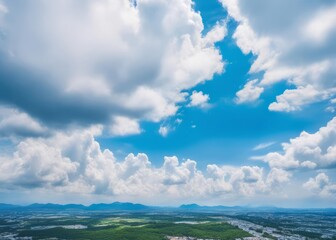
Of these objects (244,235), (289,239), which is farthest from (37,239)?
(289,239)

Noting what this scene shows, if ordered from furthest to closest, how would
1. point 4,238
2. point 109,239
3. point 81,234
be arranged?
point 81,234 < point 4,238 < point 109,239

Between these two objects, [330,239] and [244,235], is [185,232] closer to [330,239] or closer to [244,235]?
[244,235]

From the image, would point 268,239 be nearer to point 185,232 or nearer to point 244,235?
point 244,235

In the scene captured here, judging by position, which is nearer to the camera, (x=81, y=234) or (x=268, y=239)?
(x=268, y=239)

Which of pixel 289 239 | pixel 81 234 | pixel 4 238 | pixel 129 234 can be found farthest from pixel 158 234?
pixel 4 238

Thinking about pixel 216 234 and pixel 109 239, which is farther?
pixel 216 234

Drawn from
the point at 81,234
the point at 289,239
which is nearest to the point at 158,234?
the point at 81,234

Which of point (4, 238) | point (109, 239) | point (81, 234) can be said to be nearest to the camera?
point (109, 239)
